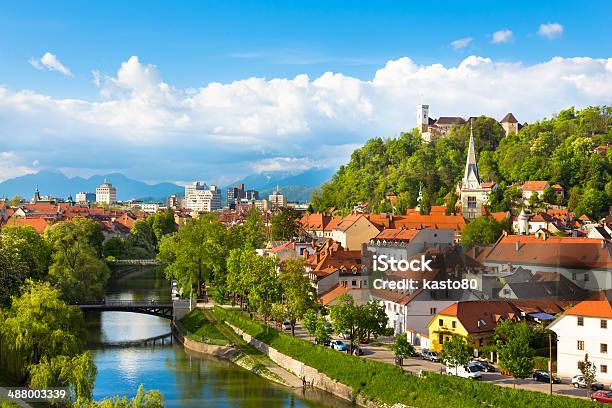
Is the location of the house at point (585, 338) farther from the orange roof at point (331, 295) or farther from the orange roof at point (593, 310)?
the orange roof at point (331, 295)

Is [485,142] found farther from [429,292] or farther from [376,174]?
[429,292]

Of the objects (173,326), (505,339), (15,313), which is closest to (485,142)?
(173,326)

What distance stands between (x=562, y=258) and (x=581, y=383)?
21254mm

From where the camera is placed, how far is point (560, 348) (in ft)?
114

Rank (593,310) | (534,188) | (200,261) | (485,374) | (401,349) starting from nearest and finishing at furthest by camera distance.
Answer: (593,310) → (485,374) → (401,349) → (200,261) → (534,188)

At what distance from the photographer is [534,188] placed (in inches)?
3772

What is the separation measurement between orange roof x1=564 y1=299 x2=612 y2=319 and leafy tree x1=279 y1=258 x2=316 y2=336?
1604cm

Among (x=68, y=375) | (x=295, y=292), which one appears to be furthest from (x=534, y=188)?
(x=68, y=375)

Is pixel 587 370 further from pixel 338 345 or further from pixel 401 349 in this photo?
pixel 338 345

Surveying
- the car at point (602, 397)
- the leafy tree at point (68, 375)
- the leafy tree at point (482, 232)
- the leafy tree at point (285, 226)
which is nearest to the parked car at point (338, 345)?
the car at point (602, 397)

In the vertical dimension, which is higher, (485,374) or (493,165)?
(493,165)

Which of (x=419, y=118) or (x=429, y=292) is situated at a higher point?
(x=419, y=118)

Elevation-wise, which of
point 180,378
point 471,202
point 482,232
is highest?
point 471,202

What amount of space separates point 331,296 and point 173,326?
1374 centimetres
